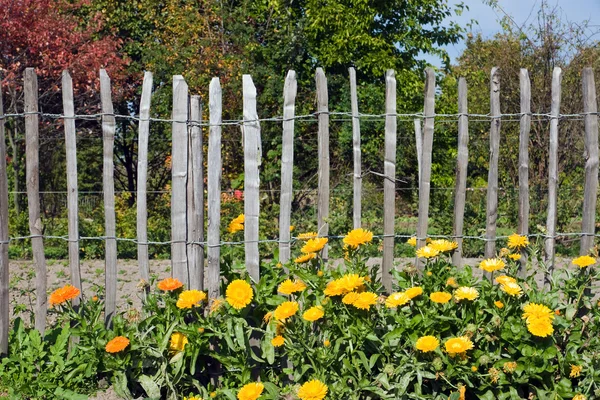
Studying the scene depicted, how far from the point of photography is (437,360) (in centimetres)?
322

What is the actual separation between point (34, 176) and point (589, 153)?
10.8 ft

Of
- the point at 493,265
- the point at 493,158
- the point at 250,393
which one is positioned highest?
the point at 493,158

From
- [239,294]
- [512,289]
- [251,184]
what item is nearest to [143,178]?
[251,184]

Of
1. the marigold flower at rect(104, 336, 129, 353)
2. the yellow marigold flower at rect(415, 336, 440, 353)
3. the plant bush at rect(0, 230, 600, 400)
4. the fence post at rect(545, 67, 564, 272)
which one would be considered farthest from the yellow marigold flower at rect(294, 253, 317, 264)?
the fence post at rect(545, 67, 564, 272)

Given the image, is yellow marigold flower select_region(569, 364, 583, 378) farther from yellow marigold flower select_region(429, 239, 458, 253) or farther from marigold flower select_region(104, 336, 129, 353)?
marigold flower select_region(104, 336, 129, 353)

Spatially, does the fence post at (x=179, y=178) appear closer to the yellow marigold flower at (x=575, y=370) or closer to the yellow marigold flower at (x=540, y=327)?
the yellow marigold flower at (x=540, y=327)

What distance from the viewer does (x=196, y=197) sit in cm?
398

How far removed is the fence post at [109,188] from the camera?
12.9ft

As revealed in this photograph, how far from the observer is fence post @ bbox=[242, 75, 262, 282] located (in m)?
3.97

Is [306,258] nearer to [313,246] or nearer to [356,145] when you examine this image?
[313,246]

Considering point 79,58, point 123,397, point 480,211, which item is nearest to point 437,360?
point 123,397

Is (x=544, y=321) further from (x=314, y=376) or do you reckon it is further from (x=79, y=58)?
(x=79, y=58)

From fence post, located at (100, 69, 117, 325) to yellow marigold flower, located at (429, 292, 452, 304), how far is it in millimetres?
1857

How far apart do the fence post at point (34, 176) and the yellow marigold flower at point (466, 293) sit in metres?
2.38
